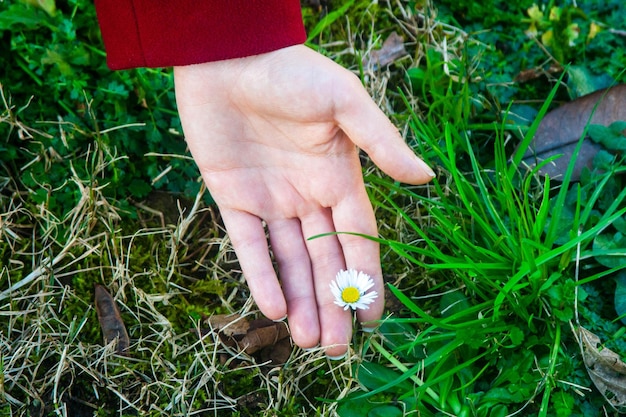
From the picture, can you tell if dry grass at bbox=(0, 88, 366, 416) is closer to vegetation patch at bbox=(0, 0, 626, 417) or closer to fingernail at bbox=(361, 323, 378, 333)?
vegetation patch at bbox=(0, 0, 626, 417)

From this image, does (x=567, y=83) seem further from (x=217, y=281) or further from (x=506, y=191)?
(x=217, y=281)

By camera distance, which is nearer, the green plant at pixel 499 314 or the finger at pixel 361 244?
the green plant at pixel 499 314

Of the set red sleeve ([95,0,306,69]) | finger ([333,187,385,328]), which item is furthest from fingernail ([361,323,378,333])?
red sleeve ([95,0,306,69])

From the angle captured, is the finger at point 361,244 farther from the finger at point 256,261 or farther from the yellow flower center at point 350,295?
the finger at point 256,261

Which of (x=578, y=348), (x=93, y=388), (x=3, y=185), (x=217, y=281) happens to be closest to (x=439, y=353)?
(x=578, y=348)

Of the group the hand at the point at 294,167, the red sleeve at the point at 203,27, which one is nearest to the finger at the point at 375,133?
the hand at the point at 294,167

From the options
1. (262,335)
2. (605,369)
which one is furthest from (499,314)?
(262,335)

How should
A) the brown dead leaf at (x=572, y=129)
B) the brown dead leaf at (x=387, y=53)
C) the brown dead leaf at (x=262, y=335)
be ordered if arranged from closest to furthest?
the brown dead leaf at (x=262, y=335)
the brown dead leaf at (x=572, y=129)
the brown dead leaf at (x=387, y=53)
